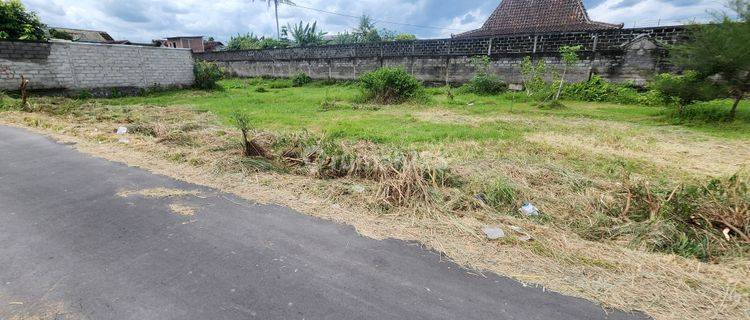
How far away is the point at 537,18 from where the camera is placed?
20.9 metres

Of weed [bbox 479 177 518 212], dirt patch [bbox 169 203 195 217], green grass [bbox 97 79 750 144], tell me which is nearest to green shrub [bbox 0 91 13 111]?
green grass [bbox 97 79 750 144]

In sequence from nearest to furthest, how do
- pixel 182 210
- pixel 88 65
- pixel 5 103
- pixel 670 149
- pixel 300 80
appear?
pixel 182 210
pixel 670 149
pixel 5 103
pixel 88 65
pixel 300 80

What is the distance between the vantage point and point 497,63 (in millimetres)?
14219

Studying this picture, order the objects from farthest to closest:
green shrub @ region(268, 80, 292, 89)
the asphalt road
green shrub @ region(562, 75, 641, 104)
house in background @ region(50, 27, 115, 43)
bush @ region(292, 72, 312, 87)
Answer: house in background @ region(50, 27, 115, 43) < bush @ region(292, 72, 312, 87) < green shrub @ region(268, 80, 292, 89) < green shrub @ region(562, 75, 641, 104) < the asphalt road

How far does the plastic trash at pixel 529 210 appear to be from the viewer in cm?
334

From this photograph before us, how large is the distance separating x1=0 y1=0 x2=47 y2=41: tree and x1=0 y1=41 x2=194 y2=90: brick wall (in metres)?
0.83

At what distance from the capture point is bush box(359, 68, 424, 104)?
38.1 ft

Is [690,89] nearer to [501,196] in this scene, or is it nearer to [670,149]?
[670,149]

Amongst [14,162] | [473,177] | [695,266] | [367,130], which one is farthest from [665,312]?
[14,162]

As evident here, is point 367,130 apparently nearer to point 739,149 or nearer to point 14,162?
point 14,162

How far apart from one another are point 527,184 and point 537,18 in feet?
67.9

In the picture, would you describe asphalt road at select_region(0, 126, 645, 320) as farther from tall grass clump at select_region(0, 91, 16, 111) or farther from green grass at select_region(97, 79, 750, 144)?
tall grass clump at select_region(0, 91, 16, 111)

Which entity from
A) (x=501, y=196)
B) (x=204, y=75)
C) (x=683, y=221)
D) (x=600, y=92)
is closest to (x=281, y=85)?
(x=204, y=75)

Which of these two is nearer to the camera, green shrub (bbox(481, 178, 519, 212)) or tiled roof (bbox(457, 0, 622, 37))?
green shrub (bbox(481, 178, 519, 212))
